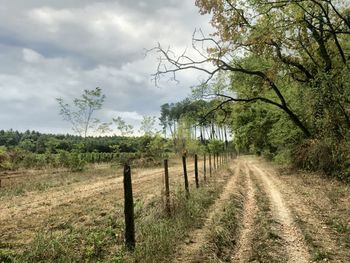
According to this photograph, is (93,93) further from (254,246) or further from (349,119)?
(254,246)

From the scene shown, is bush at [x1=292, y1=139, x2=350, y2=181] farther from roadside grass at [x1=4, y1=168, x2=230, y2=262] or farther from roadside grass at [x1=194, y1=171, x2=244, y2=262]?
roadside grass at [x1=4, y1=168, x2=230, y2=262]

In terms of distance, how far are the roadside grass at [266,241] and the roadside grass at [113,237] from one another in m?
1.55

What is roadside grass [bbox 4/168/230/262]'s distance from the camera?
7.11 meters

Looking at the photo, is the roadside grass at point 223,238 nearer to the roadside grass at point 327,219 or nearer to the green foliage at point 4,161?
the roadside grass at point 327,219

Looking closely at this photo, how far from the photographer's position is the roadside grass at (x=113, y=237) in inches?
280

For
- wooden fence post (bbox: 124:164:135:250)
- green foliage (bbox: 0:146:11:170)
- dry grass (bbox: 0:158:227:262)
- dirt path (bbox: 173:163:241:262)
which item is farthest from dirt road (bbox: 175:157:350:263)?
green foliage (bbox: 0:146:11:170)

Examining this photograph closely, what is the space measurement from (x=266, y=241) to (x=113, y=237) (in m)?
3.38

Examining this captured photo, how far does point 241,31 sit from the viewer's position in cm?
2380

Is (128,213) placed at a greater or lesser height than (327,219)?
greater

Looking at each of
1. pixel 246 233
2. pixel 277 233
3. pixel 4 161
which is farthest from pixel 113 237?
pixel 4 161

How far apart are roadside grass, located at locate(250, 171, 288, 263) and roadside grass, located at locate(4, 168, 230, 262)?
1551 mm

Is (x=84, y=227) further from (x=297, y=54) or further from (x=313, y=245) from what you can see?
(x=297, y=54)

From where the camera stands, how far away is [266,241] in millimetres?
8875

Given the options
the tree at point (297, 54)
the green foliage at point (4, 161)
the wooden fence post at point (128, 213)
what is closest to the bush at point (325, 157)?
the tree at point (297, 54)
